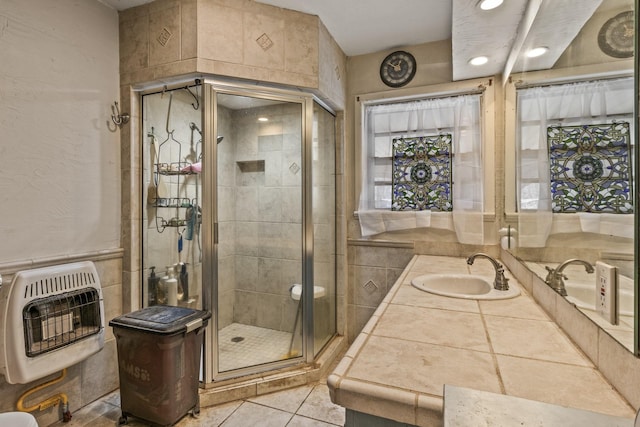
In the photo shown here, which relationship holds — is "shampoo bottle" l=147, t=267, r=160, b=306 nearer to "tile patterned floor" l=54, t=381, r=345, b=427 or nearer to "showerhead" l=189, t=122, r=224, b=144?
"tile patterned floor" l=54, t=381, r=345, b=427

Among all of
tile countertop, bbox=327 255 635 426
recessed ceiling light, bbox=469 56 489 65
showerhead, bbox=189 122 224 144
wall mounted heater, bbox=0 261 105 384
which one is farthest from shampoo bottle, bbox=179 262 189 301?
recessed ceiling light, bbox=469 56 489 65

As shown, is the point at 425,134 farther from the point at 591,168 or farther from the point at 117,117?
the point at 117,117

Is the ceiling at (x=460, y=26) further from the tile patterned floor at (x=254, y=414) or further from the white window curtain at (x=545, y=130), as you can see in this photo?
the tile patterned floor at (x=254, y=414)

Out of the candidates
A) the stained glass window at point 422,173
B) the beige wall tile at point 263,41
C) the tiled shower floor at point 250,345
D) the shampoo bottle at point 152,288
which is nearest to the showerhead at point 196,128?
the beige wall tile at point 263,41

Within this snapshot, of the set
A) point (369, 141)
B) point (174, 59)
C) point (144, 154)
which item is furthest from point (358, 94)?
point (144, 154)

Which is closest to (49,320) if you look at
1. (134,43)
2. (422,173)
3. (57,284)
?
(57,284)

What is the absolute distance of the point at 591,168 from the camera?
2.54ft

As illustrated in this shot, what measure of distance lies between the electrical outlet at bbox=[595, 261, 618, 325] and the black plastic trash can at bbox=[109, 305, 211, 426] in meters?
1.72

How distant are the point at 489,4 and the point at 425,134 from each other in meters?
1.10

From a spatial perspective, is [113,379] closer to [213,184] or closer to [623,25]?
[213,184]

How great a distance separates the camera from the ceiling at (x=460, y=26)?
1115 millimetres

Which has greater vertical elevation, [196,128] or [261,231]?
[196,128]

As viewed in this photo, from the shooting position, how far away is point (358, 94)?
2732 mm

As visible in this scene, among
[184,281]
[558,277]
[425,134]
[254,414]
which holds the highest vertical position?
[425,134]
